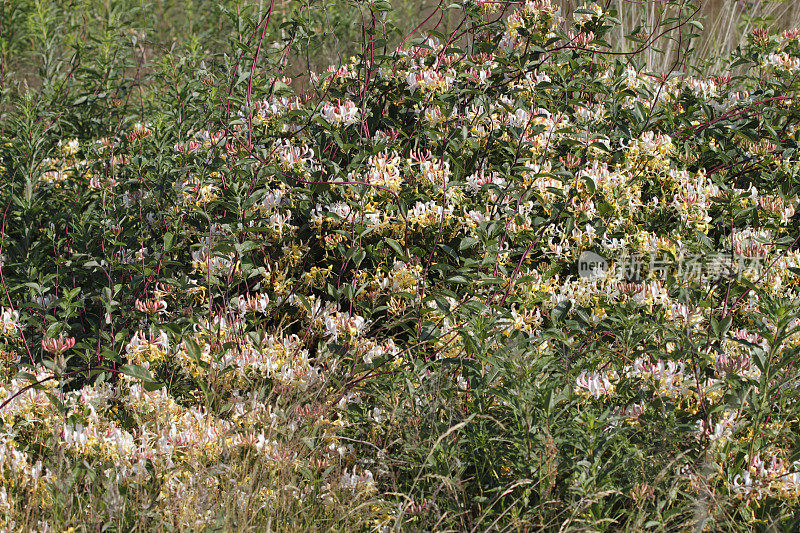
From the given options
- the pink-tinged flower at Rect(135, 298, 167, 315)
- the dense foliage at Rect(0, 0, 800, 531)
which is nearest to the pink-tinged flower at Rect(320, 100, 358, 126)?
the dense foliage at Rect(0, 0, 800, 531)

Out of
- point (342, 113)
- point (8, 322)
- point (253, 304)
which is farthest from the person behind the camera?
point (342, 113)

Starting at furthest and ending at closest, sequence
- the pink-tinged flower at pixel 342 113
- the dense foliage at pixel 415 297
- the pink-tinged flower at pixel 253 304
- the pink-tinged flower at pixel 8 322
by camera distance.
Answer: the pink-tinged flower at pixel 342 113, the pink-tinged flower at pixel 253 304, the pink-tinged flower at pixel 8 322, the dense foliage at pixel 415 297

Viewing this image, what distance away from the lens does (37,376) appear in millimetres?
2369

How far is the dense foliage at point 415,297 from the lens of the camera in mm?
1950

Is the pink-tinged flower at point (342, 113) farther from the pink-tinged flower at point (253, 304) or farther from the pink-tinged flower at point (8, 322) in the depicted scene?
the pink-tinged flower at point (8, 322)

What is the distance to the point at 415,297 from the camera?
2.54m

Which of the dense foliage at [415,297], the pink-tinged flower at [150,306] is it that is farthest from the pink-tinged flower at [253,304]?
the pink-tinged flower at [150,306]

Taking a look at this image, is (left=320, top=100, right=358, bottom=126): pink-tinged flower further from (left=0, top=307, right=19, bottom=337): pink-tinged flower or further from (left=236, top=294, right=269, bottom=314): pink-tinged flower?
(left=0, top=307, right=19, bottom=337): pink-tinged flower

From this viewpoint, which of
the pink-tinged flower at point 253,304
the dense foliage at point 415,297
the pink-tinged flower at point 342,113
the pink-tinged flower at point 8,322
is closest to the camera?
the dense foliage at point 415,297

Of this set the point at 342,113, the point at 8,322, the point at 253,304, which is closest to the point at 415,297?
the point at 253,304

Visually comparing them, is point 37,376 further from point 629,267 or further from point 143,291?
point 629,267

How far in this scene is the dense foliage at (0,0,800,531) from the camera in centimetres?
195

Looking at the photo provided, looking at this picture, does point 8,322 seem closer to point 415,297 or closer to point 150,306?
point 150,306

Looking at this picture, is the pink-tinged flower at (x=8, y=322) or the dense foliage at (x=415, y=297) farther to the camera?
the pink-tinged flower at (x=8, y=322)
